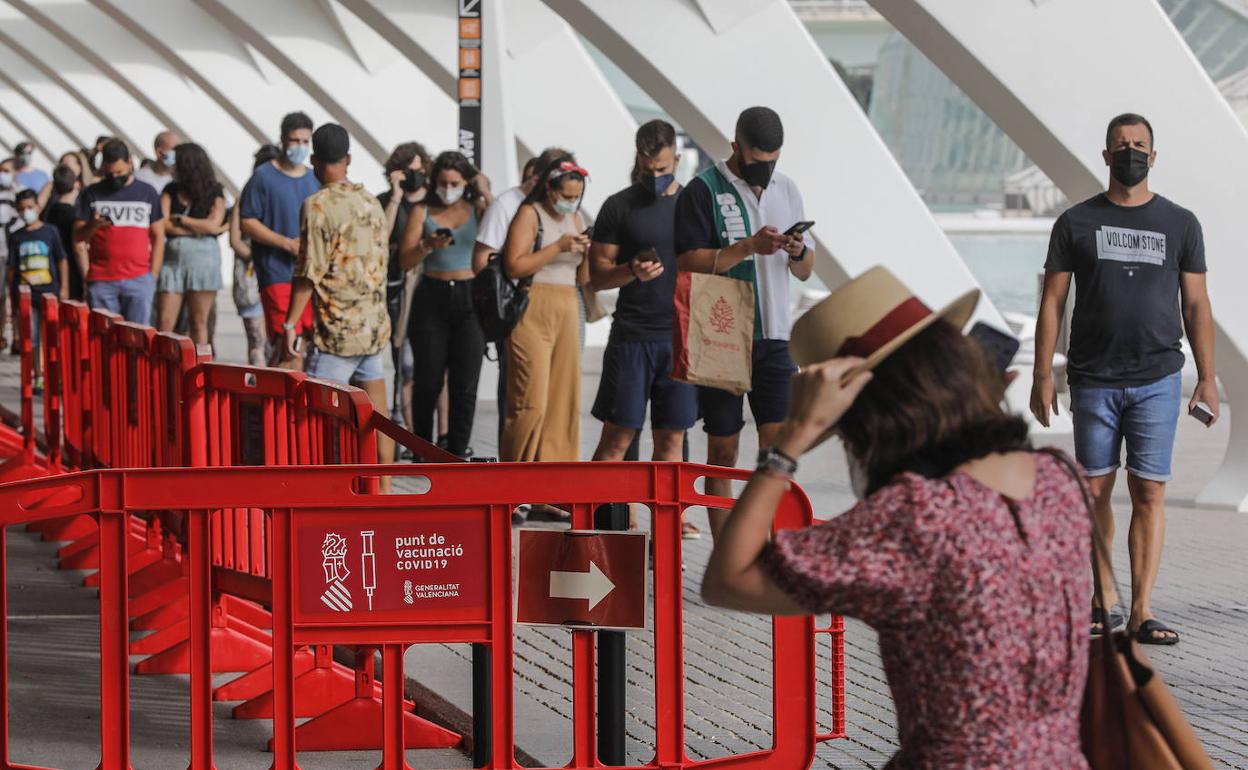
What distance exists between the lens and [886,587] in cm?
283

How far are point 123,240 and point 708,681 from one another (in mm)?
8531

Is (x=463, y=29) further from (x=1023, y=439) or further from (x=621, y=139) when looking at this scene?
(x=1023, y=439)

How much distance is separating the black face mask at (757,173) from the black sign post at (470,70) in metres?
6.48

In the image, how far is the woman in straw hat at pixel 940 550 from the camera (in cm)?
282

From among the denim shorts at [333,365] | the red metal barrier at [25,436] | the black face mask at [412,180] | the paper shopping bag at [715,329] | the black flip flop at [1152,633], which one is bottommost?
the black flip flop at [1152,633]

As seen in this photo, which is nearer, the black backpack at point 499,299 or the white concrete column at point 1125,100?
the black backpack at point 499,299

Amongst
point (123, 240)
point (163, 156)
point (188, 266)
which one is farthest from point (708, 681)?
point (163, 156)

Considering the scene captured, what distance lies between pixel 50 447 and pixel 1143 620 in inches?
262

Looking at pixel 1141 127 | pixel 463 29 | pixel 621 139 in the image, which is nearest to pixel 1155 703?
pixel 1141 127

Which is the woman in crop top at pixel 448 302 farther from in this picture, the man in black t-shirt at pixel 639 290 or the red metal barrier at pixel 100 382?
the man in black t-shirt at pixel 639 290

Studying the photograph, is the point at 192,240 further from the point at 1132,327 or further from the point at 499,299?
the point at 1132,327

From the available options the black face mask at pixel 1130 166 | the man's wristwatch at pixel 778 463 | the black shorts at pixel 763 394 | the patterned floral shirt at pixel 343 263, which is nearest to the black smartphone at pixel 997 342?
the man's wristwatch at pixel 778 463

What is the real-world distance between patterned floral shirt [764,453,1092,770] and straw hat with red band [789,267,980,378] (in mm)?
225

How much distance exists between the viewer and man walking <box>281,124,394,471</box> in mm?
9289
